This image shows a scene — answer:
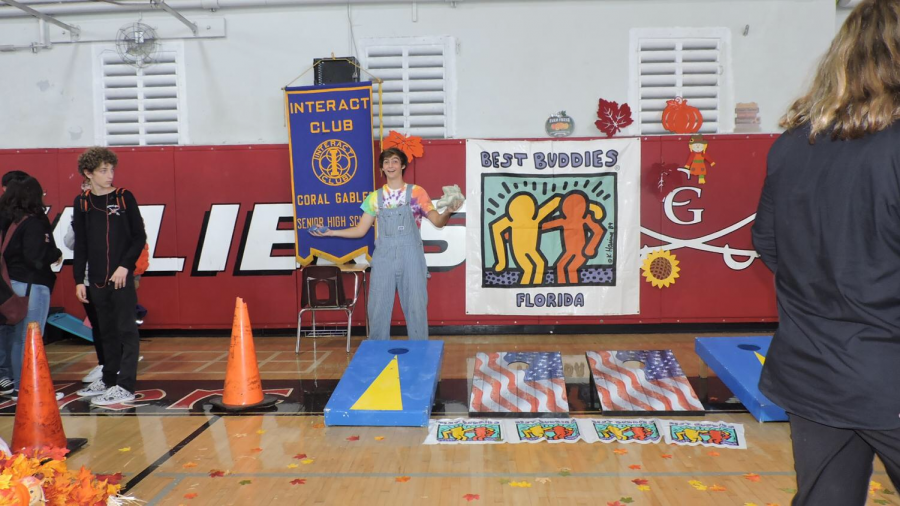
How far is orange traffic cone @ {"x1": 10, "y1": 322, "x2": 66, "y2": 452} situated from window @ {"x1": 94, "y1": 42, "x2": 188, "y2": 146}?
4139 millimetres

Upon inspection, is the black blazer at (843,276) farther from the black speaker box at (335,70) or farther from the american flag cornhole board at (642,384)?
the black speaker box at (335,70)

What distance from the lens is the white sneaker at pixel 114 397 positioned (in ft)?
15.0

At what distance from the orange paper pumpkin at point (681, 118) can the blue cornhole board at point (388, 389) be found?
3.82 m

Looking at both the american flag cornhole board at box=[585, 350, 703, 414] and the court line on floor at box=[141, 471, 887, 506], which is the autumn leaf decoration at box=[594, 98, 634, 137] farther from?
the court line on floor at box=[141, 471, 887, 506]

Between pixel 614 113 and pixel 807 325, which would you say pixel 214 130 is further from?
pixel 807 325

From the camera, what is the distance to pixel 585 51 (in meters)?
7.09

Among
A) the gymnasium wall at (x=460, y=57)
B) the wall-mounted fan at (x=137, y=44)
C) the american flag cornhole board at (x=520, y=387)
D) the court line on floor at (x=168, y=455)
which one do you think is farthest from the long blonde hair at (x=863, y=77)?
the wall-mounted fan at (x=137, y=44)

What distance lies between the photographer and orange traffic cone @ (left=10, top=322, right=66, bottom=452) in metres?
3.54

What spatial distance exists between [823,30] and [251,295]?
661 cm

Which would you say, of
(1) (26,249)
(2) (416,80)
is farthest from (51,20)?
(2) (416,80)

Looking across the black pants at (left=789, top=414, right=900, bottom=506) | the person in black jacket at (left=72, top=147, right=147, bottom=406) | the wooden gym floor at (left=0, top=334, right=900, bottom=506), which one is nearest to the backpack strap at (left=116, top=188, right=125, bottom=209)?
the person in black jacket at (left=72, top=147, right=147, bottom=406)

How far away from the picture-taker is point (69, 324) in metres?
6.72

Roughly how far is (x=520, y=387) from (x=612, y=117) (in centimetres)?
363

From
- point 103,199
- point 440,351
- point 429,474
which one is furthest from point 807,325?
point 103,199
